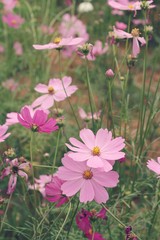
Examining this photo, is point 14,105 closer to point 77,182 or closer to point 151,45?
point 77,182

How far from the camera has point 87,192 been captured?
2.96 feet

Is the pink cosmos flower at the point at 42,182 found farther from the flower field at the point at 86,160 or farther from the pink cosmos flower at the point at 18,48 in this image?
the pink cosmos flower at the point at 18,48

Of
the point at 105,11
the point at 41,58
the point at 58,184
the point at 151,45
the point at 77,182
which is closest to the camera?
the point at 77,182

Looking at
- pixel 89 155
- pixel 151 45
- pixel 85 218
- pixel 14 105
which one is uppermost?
A: pixel 89 155

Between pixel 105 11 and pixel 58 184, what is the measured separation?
1983mm

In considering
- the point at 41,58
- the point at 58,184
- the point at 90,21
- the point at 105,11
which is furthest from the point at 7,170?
the point at 90,21

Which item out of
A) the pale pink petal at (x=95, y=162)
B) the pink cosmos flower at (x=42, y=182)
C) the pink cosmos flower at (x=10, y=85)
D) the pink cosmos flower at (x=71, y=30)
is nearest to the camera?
the pale pink petal at (x=95, y=162)

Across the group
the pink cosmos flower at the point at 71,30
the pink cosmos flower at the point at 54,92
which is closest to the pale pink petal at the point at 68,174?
the pink cosmos flower at the point at 54,92

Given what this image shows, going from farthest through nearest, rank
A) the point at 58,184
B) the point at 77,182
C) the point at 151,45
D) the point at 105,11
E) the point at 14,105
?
1. the point at 151,45
2. the point at 105,11
3. the point at 14,105
4. the point at 58,184
5. the point at 77,182

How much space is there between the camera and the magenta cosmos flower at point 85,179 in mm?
900

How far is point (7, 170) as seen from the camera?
1056mm

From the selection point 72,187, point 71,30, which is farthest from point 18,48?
point 72,187

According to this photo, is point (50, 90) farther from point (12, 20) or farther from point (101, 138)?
point (12, 20)

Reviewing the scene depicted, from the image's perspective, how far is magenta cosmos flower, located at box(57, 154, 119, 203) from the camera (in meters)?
0.90
